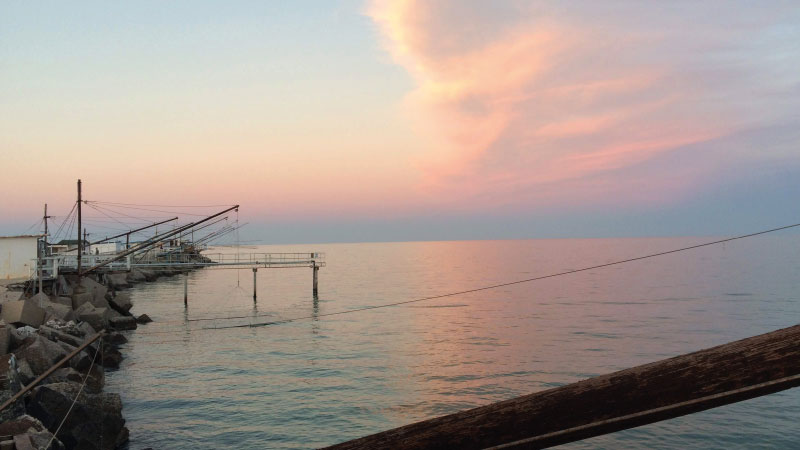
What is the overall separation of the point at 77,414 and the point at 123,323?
25.5 meters

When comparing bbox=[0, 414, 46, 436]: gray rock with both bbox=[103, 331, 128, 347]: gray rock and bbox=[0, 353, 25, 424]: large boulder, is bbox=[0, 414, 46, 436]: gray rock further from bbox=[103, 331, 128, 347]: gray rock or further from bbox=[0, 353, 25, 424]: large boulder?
bbox=[103, 331, 128, 347]: gray rock

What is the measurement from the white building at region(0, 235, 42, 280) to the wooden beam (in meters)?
44.6

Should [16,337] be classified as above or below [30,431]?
above

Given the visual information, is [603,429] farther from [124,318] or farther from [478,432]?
[124,318]

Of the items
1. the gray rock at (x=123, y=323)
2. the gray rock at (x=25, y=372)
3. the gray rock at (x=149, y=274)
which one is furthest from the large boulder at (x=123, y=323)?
the gray rock at (x=149, y=274)

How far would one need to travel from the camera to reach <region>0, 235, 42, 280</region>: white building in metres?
38.3

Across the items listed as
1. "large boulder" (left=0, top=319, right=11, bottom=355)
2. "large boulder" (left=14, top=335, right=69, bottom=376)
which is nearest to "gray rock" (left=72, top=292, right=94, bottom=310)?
"large boulder" (left=0, top=319, right=11, bottom=355)

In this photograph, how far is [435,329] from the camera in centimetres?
4038

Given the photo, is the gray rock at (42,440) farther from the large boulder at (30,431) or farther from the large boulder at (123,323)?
the large boulder at (123,323)

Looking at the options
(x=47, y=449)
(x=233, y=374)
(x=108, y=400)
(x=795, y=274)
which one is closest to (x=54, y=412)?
(x=108, y=400)

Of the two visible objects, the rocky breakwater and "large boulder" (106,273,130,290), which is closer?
the rocky breakwater

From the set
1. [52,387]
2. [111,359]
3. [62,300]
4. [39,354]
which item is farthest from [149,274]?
[52,387]

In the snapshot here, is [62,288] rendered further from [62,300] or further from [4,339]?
[4,339]

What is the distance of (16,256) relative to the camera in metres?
38.9
